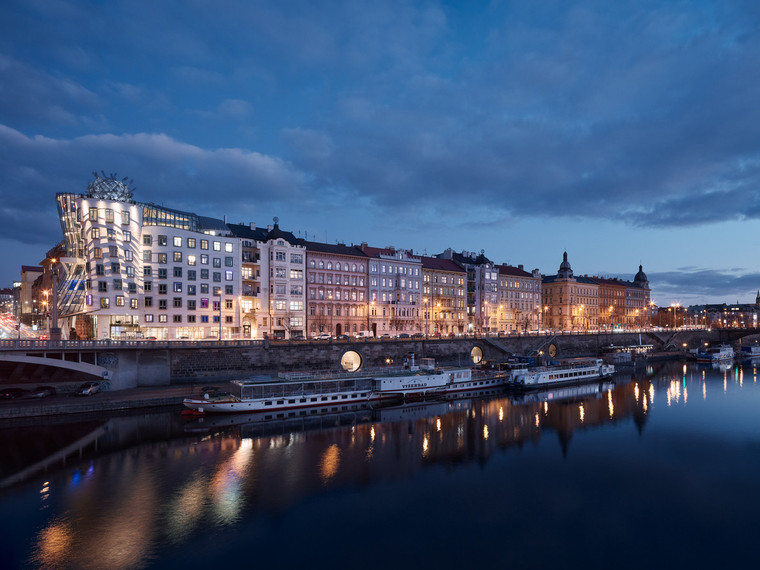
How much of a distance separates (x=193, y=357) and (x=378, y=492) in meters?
41.3

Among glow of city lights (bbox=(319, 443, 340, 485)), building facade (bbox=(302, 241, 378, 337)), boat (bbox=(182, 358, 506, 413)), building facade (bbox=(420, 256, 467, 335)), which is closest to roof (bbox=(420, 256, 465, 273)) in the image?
building facade (bbox=(420, 256, 467, 335))

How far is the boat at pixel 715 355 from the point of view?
118 metres

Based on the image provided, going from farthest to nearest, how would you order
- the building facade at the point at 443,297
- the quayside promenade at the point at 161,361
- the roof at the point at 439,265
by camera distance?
the roof at the point at 439,265 → the building facade at the point at 443,297 → the quayside promenade at the point at 161,361

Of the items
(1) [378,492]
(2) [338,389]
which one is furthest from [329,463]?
(2) [338,389]

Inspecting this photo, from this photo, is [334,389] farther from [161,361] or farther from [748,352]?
[748,352]

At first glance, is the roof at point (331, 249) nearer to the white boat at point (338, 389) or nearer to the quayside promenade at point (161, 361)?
the quayside promenade at point (161, 361)

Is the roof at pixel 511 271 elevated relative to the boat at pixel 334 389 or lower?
elevated

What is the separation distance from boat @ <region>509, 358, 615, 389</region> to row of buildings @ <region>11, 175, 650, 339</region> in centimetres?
3265

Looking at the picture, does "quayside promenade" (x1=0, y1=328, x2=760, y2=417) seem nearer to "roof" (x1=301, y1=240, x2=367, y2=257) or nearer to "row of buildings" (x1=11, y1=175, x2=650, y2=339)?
"row of buildings" (x1=11, y1=175, x2=650, y2=339)

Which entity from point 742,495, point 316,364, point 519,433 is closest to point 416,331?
point 316,364

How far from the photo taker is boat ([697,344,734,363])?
118 metres

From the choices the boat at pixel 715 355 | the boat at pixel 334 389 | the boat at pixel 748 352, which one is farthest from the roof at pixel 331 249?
the boat at pixel 748 352

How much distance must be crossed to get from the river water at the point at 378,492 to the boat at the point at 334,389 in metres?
2.46

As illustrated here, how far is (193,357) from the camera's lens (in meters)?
64.0
